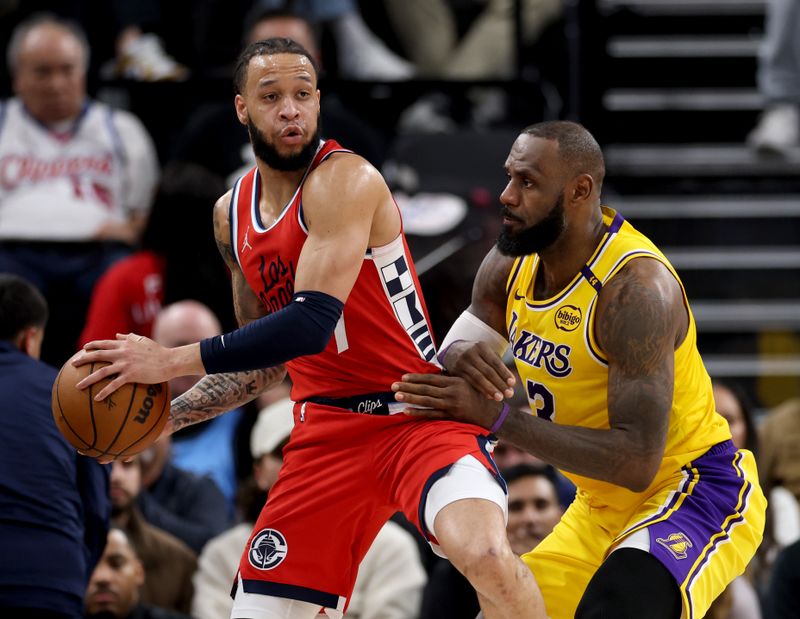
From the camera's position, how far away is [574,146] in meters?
4.95

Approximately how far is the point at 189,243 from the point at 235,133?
2.76 ft

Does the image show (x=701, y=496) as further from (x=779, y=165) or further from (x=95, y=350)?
(x=779, y=165)

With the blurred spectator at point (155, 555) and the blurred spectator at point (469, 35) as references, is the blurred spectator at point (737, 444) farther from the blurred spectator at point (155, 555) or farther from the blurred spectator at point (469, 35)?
the blurred spectator at point (469, 35)

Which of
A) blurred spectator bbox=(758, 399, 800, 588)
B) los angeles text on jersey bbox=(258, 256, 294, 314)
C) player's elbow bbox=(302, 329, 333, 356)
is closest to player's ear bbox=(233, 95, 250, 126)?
los angeles text on jersey bbox=(258, 256, 294, 314)

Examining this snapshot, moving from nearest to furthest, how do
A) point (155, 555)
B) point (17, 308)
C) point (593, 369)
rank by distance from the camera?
1. point (593, 369)
2. point (17, 308)
3. point (155, 555)

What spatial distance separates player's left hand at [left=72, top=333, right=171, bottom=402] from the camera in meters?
4.60

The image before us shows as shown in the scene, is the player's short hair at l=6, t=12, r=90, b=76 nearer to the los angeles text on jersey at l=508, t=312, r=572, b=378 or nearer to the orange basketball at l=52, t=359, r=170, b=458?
the orange basketball at l=52, t=359, r=170, b=458

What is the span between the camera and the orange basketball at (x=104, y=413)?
15.2 feet

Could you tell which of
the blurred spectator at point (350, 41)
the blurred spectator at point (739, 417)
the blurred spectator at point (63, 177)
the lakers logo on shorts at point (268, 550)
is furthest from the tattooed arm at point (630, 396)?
the blurred spectator at point (350, 41)

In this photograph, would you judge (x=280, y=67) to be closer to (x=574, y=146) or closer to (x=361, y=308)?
(x=361, y=308)

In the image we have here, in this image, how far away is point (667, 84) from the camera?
386 inches

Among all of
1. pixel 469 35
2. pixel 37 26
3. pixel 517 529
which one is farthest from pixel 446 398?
pixel 469 35

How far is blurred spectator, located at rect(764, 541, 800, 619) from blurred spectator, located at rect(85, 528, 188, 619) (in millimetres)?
2615

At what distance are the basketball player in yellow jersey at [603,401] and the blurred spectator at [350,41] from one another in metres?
4.77
